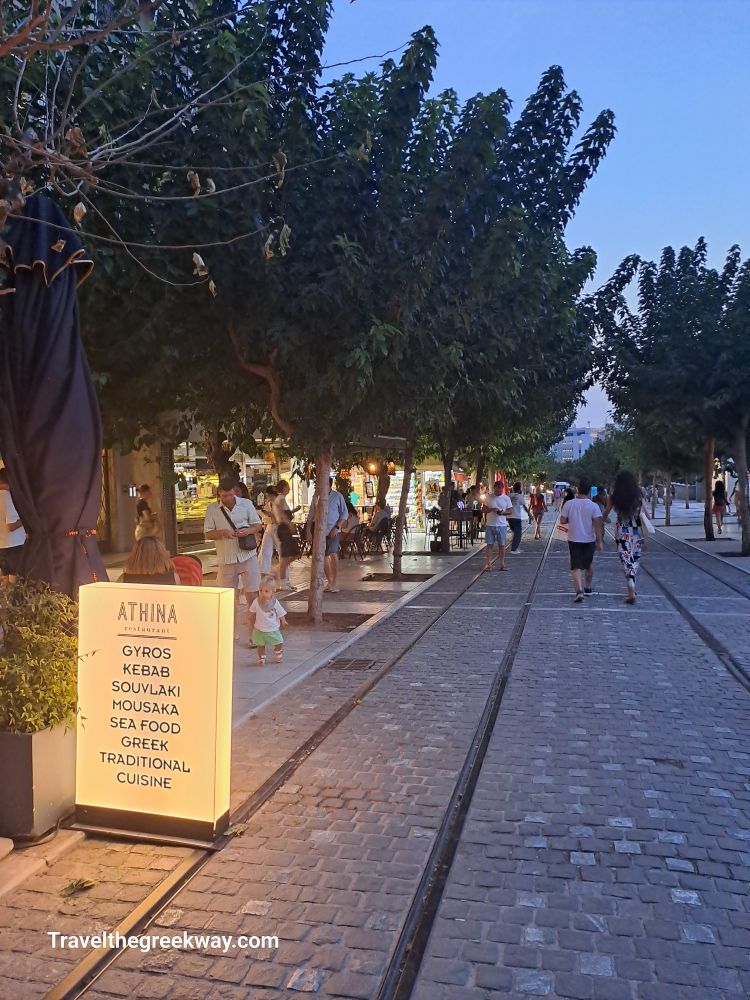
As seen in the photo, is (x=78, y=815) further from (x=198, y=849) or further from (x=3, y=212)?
(x=3, y=212)

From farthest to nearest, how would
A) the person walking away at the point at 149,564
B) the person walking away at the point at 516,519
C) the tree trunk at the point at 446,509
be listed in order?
the tree trunk at the point at 446,509 < the person walking away at the point at 516,519 < the person walking away at the point at 149,564

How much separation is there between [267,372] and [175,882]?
695 cm

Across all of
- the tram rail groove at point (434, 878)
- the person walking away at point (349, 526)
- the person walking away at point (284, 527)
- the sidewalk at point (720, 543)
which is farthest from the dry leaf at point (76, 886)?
the person walking away at point (349, 526)

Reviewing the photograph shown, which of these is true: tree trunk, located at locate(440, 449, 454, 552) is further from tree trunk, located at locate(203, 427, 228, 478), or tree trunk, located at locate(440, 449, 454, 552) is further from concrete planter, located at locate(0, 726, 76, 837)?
concrete planter, located at locate(0, 726, 76, 837)

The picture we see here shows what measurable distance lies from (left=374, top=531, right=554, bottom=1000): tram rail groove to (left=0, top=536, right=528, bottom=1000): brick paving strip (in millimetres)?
1172

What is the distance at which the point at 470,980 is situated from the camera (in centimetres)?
288

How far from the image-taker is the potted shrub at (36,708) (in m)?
3.93

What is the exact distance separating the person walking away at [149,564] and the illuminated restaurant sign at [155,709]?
2.14 metres

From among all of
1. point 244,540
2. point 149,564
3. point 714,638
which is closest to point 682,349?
point 714,638

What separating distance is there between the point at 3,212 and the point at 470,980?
3849 millimetres

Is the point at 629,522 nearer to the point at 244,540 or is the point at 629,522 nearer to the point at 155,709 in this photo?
the point at 244,540

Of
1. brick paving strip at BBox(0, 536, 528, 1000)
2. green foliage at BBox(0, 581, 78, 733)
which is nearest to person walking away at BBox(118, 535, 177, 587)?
brick paving strip at BBox(0, 536, 528, 1000)

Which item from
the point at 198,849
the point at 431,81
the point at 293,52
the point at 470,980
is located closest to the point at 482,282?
the point at 431,81

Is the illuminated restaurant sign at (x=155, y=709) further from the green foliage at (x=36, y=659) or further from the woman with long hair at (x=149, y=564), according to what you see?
the woman with long hair at (x=149, y=564)
